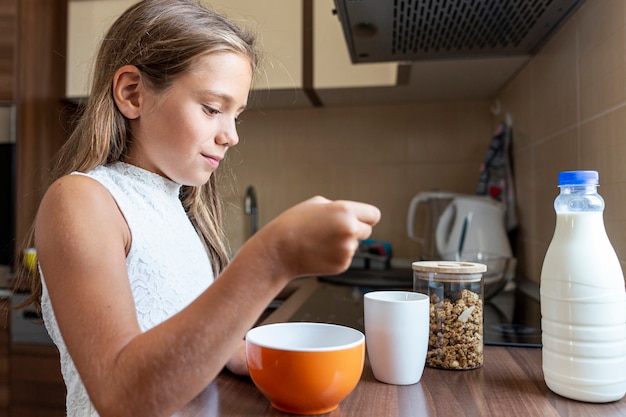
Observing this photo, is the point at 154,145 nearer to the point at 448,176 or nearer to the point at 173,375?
the point at 173,375

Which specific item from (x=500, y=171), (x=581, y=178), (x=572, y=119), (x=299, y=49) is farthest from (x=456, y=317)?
(x=299, y=49)

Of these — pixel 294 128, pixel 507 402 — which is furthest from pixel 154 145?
pixel 294 128

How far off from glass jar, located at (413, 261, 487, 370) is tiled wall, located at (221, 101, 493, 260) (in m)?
1.19

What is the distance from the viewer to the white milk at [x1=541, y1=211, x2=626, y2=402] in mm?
514

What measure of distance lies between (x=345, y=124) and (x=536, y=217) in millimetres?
815

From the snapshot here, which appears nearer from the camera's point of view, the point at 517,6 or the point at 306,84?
the point at 517,6

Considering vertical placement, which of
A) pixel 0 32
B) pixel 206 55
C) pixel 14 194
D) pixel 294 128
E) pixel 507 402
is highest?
pixel 0 32

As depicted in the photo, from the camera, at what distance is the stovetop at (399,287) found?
2.60ft

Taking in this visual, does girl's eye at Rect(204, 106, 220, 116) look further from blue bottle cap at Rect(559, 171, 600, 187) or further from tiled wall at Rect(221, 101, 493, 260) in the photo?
tiled wall at Rect(221, 101, 493, 260)

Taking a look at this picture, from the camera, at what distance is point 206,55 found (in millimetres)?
583

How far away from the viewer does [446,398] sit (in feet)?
1.72

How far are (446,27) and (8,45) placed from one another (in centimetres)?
143

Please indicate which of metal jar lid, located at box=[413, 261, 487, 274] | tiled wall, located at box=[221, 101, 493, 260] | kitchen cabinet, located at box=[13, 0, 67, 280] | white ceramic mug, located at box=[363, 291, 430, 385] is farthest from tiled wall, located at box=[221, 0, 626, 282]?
white ceramic mug, located at box=[363, 291, 430, 385]

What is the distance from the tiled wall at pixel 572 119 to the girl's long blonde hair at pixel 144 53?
604mm
